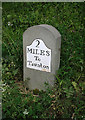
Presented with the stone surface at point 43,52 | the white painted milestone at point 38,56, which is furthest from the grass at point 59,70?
the white painted milestone at point 38,56

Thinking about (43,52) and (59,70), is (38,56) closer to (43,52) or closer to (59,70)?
(43,52)

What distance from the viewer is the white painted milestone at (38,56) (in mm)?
3014

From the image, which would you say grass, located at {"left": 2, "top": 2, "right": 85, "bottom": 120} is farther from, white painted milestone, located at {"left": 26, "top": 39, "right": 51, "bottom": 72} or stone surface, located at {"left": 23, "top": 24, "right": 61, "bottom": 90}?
white painted milestone, located at {"left": 26, "top": 39, "right": 51, "bottom": 72}

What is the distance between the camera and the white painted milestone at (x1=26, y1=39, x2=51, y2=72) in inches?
119

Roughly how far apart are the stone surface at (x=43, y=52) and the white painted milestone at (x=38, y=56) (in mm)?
18

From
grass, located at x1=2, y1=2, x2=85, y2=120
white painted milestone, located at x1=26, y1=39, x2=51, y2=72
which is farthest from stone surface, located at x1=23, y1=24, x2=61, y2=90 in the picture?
grass, located at x1=2, y1=2, x2=85, y2=120

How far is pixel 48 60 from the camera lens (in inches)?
119

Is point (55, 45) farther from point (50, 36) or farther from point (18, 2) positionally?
point (18, 2)

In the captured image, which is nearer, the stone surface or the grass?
the grass

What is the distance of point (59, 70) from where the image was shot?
3.00 meters

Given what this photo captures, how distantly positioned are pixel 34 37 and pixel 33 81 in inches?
31.2

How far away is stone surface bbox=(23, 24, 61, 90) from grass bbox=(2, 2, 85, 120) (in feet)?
0.42

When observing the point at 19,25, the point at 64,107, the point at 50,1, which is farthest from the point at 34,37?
the point at 50,1

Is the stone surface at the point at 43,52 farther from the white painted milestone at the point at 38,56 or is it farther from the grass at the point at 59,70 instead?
the grass at the point at 59,70
